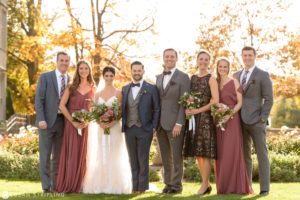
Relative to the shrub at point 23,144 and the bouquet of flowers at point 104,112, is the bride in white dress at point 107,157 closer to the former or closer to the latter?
the bouquet of flowers at point 104,112

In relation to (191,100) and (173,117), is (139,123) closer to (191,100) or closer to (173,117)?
(173,117)

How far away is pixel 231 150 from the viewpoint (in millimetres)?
7355

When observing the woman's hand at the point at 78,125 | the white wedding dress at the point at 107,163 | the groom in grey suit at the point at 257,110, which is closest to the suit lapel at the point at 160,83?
the white wedding dress at the point at 107,163

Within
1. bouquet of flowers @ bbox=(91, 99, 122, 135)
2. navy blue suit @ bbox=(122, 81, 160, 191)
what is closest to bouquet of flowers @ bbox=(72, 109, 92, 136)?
bouquet of flowers @ bbox=(91, 99, 122, 135)

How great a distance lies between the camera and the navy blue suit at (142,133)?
757 cm

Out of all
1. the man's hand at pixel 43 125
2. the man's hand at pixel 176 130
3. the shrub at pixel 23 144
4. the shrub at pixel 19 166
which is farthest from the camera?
the shrub at pixel 23 144

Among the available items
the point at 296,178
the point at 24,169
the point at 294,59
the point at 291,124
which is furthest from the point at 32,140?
the point at 291,124

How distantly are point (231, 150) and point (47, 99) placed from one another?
354 cm

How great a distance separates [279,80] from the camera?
20.8 metres

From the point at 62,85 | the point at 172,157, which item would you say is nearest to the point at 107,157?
the point at 172,157

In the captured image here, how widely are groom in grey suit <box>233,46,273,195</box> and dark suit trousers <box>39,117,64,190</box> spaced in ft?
11.3

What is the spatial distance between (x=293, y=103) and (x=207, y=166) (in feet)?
125

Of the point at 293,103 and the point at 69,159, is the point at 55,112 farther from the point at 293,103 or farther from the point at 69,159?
the point at 293,103

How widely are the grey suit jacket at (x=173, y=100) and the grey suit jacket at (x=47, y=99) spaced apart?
6.62 ft
